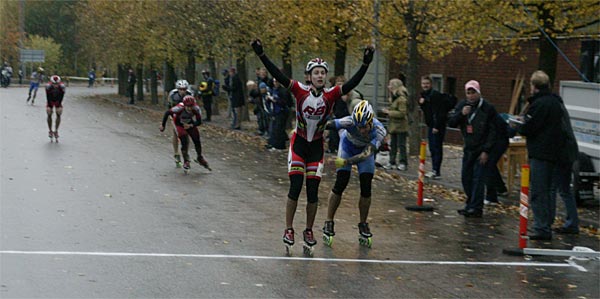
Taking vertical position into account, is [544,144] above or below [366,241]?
above

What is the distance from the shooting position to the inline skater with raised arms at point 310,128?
10445 mm

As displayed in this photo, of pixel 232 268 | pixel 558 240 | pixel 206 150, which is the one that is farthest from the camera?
pixel 206 150

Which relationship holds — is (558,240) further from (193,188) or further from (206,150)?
(206,150)

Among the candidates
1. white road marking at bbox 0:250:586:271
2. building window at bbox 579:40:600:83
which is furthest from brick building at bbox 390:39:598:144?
white road marking at bbox 0:250:586:271

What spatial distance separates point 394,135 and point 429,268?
1134cm

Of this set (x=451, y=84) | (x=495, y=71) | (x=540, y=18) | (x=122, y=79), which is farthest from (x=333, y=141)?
(x=122, y=79)

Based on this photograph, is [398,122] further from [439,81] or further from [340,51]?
[439,81]

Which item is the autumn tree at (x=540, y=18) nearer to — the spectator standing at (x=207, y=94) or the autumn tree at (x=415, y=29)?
the autumn tree at (x=415, y=29)

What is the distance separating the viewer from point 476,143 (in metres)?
14.5

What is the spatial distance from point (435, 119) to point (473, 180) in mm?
5082

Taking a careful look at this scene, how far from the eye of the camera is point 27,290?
8.01 m

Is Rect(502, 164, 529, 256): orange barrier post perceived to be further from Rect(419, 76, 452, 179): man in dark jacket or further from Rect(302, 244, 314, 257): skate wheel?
Rect(419, 76, 452, 179): man in dark jacket

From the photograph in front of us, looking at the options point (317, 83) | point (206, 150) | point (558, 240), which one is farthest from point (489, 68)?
point (317, 83)

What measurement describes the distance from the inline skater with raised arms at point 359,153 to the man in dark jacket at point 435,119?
807 cm
